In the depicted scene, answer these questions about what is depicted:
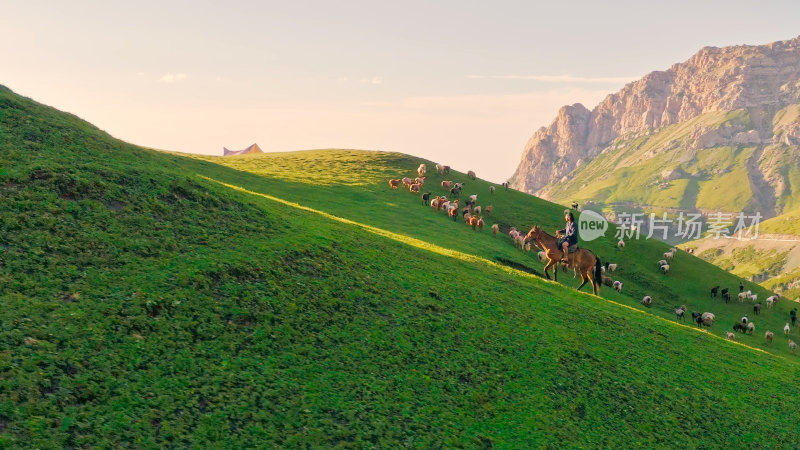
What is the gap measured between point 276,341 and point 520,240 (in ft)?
125

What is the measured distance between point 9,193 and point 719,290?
61.9 meters

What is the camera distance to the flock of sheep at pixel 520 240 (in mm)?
45812

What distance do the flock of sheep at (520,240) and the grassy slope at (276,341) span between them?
17.4 metres

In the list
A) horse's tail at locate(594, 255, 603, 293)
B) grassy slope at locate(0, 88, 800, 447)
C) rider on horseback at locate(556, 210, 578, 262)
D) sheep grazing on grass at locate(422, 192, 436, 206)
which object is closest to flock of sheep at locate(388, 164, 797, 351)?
sheep grazing on grass at locate(422, 192, 436, 206)

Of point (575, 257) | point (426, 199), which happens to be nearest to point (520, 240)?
point (426, 199)

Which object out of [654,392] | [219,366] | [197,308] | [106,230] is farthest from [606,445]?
[106,230]

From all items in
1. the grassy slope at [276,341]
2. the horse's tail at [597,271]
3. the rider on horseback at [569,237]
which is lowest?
the grassy slope at [276,341]

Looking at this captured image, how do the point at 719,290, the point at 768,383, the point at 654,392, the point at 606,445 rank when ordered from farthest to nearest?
the point at 719,290
the point at 768,383
the point at 654,392
the point at 606,445

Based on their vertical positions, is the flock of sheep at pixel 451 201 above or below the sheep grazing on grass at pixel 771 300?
above

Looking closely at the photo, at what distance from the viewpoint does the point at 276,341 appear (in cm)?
1586

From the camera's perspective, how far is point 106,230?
1808 cm

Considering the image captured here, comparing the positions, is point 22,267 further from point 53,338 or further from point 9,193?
point 9,193

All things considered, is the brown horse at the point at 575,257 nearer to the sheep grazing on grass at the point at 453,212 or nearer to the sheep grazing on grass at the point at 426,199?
the sheep grazing on grass at the point at 453,212

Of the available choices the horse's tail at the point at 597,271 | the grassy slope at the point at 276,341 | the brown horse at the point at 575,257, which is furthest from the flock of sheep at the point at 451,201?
the grassy slope at the point at 276,341
